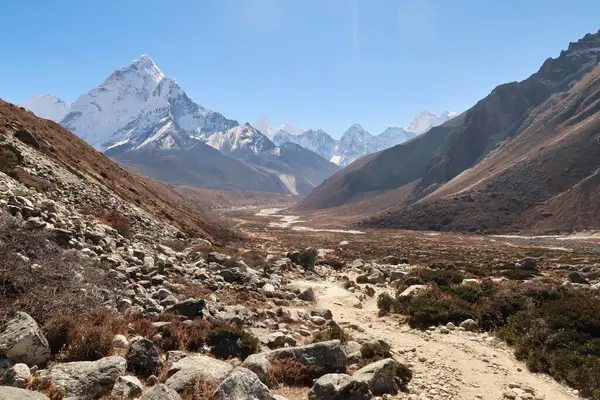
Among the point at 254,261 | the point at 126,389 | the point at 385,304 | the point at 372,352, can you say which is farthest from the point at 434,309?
the point at 254,261

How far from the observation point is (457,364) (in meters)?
13.2

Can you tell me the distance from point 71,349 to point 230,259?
1691 centimetres

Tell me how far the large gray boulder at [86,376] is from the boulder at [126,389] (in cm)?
28

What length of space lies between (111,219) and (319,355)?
20159 mm

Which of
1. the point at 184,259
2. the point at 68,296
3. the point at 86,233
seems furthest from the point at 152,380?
the point at 184,259

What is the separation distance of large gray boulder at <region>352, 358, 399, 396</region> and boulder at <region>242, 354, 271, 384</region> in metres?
2.47

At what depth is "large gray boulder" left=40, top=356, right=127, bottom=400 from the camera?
7254 millimetres

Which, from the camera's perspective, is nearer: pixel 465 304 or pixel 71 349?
pixel 71 349

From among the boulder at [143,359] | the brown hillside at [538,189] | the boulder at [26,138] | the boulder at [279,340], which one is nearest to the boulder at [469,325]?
the boulder at [279,340]

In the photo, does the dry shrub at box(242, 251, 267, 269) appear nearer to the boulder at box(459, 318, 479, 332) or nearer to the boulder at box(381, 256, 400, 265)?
the boulder at box(459, 318, 479, 332)

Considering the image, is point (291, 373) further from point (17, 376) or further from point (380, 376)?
point (17, 376)

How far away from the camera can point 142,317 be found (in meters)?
12.2

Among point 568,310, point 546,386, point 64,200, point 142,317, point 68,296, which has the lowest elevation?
point 546,386

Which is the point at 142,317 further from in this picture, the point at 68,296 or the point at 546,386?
the point at 546,386
